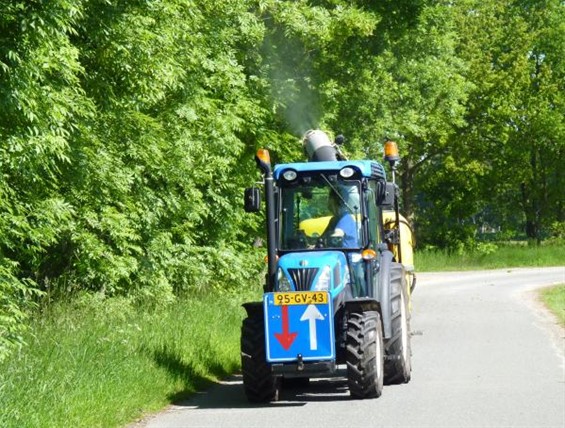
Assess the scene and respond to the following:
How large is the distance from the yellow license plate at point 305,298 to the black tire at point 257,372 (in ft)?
1.70

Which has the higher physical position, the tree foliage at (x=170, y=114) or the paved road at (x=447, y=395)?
the tree foliage at (x=170, y=114)

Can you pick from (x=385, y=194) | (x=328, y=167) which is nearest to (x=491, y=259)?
(x=385, y=194)

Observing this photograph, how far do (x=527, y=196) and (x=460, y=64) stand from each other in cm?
2283

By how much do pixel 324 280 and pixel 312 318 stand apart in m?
0.65

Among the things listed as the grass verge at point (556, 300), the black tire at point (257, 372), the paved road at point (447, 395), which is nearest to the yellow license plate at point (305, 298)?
the black tire at point (257, 372)

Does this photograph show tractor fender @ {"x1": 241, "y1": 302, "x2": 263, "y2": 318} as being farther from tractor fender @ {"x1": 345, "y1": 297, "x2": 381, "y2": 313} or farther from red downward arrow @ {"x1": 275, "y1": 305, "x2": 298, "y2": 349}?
tractor fender @ {"x1": 345, "y1": 297, "x2": 381, "y2": 313}

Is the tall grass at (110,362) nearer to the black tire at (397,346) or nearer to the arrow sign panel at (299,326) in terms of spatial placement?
the arrow sign panel at (299,326)

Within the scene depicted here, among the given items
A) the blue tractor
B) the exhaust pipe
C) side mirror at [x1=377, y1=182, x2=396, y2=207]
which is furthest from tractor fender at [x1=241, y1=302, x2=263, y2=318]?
the exhaust pipe

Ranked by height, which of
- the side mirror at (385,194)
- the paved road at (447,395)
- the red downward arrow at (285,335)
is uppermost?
the side mirror at (385,194)

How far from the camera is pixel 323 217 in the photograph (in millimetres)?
14945

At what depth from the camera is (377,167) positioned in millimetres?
15820

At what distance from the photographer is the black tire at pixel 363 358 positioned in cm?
1349

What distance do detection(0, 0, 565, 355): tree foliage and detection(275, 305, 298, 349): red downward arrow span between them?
285 centimetres

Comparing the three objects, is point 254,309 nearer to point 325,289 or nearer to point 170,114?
point 325,289
